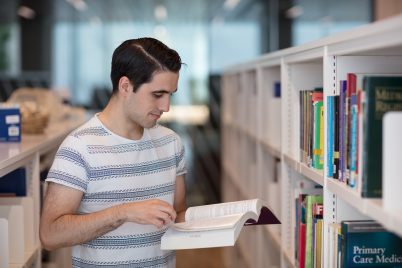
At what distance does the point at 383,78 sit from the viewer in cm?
156

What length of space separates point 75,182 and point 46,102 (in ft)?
9.43

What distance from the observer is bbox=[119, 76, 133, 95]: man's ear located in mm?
2148

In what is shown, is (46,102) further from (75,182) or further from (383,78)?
(383,78)

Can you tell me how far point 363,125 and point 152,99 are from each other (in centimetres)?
77

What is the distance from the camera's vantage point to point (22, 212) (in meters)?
2.50

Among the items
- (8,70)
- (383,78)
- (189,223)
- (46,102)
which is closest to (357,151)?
(383,78)

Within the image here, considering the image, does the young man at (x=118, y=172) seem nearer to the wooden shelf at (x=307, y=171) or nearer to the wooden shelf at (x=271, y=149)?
the wooden shelf at (x=307, y=171)

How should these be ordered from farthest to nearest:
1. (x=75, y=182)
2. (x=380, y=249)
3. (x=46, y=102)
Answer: (x=46, y=102)
(x=75, y=182)
(x=380, y=249)

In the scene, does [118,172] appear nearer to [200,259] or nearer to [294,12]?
[200,259]

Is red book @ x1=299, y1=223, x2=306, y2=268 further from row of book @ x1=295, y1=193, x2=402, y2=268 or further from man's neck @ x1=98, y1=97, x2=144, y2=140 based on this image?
man's neck @ x1=98, y1=97, x2=144, y2=140

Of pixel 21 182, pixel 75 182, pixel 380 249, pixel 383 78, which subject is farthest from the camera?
pixel 21 182

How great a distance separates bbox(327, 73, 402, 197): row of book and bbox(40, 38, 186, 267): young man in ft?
1.78

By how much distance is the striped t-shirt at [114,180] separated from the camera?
6.93 feet

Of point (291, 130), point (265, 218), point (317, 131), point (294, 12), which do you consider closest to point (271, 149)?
point (291, 130)
